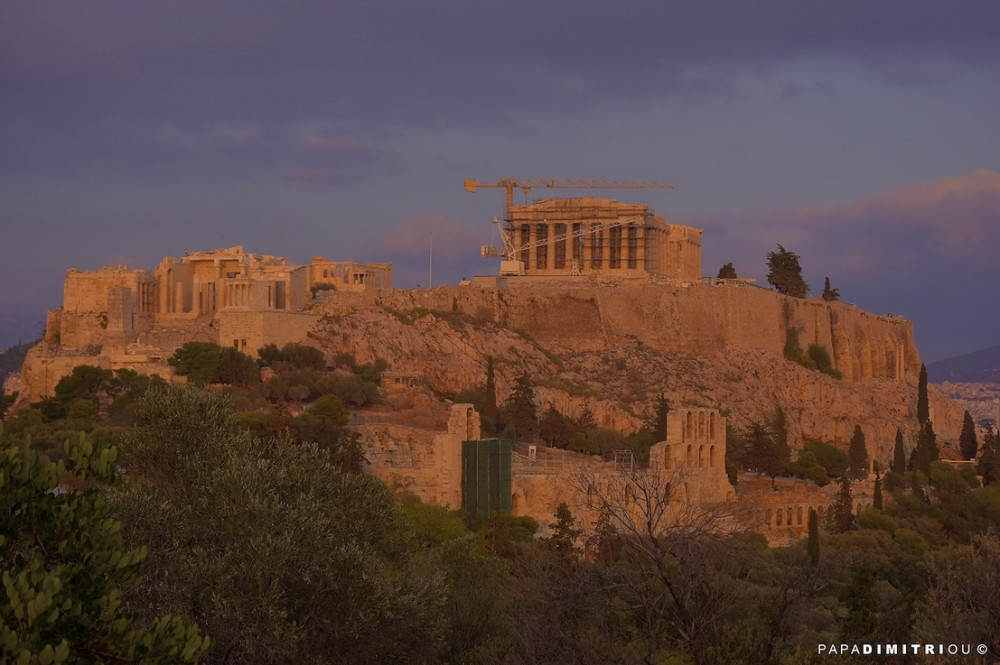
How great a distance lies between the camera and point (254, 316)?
199ft

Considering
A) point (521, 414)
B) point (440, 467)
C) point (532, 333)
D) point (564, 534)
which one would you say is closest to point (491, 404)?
point (521, 414)

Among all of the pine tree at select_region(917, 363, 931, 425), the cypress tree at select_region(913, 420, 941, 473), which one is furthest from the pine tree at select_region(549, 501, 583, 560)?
the pine tree at select_region(917, 363, 931, 425)

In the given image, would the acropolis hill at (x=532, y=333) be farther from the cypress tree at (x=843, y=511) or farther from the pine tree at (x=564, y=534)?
the pine tree at (x=564, y=534)

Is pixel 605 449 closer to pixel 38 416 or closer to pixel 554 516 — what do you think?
pixel 554 516

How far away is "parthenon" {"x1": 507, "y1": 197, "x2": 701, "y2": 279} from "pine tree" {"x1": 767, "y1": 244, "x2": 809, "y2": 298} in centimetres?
389

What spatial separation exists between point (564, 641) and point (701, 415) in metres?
26.9

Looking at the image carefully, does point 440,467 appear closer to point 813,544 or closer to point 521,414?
point 813,544

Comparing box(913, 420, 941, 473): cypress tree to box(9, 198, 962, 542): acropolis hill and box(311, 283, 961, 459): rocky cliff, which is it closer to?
box(9, 198, 962, 542): acropolis hill

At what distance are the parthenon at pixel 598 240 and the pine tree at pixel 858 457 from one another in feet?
58.8

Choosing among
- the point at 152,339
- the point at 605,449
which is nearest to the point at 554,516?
the point at 605,449

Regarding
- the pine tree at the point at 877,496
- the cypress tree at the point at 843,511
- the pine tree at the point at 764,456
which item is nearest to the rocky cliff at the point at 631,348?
the pine tree at the point at 764,456

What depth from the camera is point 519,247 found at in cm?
8850

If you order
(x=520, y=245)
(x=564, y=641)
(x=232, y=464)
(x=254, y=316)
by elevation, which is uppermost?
(x=520, y=245)

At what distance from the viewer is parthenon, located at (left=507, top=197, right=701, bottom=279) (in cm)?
8519
